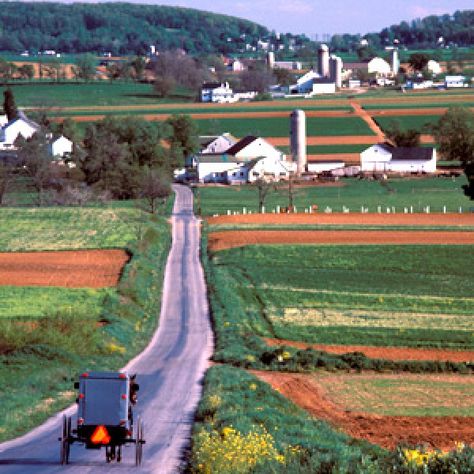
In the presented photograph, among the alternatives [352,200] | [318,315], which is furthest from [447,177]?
[318,315]

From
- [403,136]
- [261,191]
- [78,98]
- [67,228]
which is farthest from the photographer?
[78,98]

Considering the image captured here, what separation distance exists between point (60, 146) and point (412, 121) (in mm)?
45388

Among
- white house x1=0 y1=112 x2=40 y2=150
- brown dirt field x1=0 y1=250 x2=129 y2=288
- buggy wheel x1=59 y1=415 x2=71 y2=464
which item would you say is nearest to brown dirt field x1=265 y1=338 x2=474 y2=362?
brown dirt field x1=0 y1=250 x2=129 y2=288

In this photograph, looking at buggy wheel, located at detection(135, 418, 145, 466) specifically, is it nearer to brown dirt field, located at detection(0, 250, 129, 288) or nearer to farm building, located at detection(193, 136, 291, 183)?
brown dirt field, located at detection(0, 250, 129, 288)

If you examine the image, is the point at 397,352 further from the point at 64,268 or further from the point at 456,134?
the point at 456,134

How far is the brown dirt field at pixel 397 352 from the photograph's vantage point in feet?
129

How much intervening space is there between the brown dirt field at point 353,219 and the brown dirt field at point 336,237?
4729 millimetres

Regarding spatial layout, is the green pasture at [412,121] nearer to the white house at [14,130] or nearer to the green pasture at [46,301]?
the white house at [14,130]

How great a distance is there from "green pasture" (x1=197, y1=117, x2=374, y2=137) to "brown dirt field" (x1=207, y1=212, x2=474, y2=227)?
60.4 meters

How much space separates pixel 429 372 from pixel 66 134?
92035 millimetres

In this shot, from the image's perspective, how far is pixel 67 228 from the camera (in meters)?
73.7

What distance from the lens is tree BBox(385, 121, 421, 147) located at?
129250mm

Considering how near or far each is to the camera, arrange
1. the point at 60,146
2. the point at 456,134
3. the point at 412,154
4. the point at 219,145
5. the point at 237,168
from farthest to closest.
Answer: the point at 219,145, the point at 456,134, the point at 60,146, the point at 412,154, the point at 237,168

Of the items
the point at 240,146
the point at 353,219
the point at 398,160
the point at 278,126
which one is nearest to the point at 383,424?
the point at 353,219
